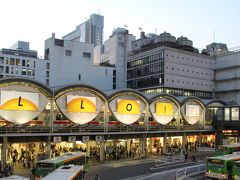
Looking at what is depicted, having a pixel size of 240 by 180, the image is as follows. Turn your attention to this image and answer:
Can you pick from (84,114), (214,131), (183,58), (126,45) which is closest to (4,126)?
(84,114)

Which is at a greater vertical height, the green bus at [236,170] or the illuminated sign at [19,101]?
the illuminated sign at [19,101]

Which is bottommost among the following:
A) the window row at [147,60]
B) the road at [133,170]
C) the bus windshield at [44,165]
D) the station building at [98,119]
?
the road at [133,170]

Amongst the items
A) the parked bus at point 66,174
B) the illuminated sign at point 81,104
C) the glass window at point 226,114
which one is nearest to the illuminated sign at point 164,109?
the illuminated sign at point 81,104

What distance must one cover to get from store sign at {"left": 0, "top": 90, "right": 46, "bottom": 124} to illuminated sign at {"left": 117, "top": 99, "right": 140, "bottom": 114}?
1399 cm

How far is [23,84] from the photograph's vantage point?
1886 inches

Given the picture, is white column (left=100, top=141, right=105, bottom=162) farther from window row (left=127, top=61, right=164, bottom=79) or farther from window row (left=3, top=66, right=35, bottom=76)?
window row (left=3, top=66, right=35, bottom=76)

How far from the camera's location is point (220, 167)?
38.6 meters

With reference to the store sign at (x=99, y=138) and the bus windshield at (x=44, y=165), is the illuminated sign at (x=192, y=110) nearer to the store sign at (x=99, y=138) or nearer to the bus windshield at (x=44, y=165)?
the store sign at (x=99, y=138)

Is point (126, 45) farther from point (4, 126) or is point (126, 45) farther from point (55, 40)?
point (4, 126)

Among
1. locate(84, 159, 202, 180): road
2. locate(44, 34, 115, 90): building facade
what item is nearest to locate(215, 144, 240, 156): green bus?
locate(84, 159, 202, 180): road

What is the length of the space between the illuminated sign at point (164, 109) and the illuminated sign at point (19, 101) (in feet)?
82.4

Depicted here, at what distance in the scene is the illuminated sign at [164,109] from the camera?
65000 mm

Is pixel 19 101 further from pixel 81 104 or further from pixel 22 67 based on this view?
pixel 22 67

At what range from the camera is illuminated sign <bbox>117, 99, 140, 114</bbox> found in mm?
58984
